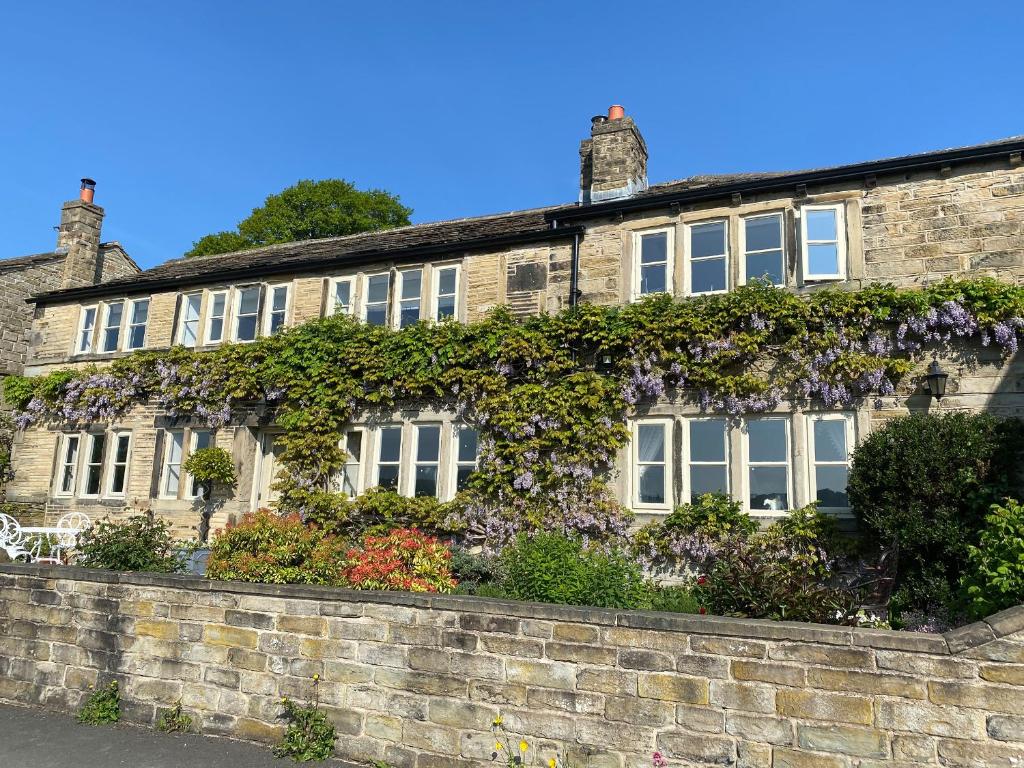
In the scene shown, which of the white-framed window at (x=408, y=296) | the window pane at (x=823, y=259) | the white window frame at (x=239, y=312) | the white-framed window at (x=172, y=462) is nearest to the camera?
the window pane at (x=823, y=259)

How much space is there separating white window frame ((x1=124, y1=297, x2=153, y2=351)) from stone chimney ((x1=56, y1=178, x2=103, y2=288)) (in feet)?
12.9

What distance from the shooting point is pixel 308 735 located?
6.32 m

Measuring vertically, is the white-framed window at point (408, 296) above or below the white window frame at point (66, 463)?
above

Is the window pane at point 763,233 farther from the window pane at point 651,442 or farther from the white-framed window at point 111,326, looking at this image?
the white-framed window at point 111,326

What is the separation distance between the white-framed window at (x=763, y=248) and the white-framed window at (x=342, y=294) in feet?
25.5

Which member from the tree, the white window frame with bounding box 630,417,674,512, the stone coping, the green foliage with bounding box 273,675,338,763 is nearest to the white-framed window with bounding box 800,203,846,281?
the white window frame with bounding box 630,417,674,512

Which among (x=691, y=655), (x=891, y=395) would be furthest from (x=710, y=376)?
(x=691, y=655)

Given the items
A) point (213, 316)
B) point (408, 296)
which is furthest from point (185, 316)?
point (408, 296)

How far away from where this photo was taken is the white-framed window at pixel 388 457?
45.0ft

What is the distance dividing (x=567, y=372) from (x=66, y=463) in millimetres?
12276

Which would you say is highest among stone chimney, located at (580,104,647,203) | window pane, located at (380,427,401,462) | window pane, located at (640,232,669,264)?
stone chimney, located at (580,104,647,203)

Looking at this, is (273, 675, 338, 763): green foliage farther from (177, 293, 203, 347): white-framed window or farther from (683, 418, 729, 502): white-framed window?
(177, 293, 203, 347): white-framed window

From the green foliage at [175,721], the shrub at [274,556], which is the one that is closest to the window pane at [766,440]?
the shrub at [274,556]

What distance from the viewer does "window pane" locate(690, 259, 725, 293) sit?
40.4 ft
